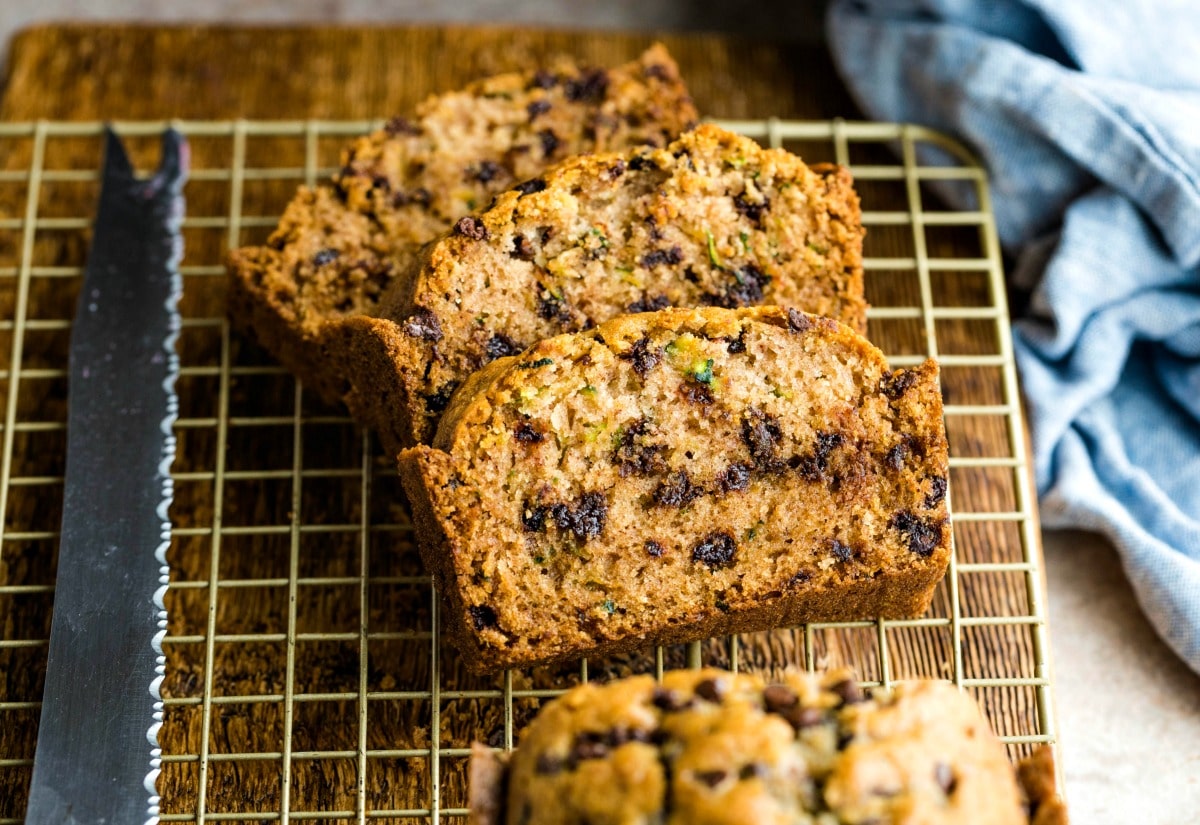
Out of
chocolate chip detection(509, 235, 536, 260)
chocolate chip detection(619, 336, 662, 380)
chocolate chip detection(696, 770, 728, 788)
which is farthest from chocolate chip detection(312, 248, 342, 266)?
chocolate chip detection(696, 770, 728, 788)

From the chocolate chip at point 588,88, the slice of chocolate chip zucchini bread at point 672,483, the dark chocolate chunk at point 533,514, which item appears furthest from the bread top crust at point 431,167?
the dark chocolate chunk at point 533,514

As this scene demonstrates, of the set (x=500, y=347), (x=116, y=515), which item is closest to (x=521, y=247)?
(x=500, y=347)

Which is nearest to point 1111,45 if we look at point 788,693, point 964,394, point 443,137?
point 964,394

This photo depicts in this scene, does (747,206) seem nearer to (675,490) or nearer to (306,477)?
(675,490)

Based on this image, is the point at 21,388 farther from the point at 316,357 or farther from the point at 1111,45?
the point at 1111,45

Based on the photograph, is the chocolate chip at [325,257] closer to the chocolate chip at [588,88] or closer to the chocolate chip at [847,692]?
the chocolate chip at [588,88]

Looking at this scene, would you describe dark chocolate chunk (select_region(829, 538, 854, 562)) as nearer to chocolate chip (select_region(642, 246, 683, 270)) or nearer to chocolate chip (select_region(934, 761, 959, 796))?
chocolate chip (select_region(934, 761, 959, 796))
